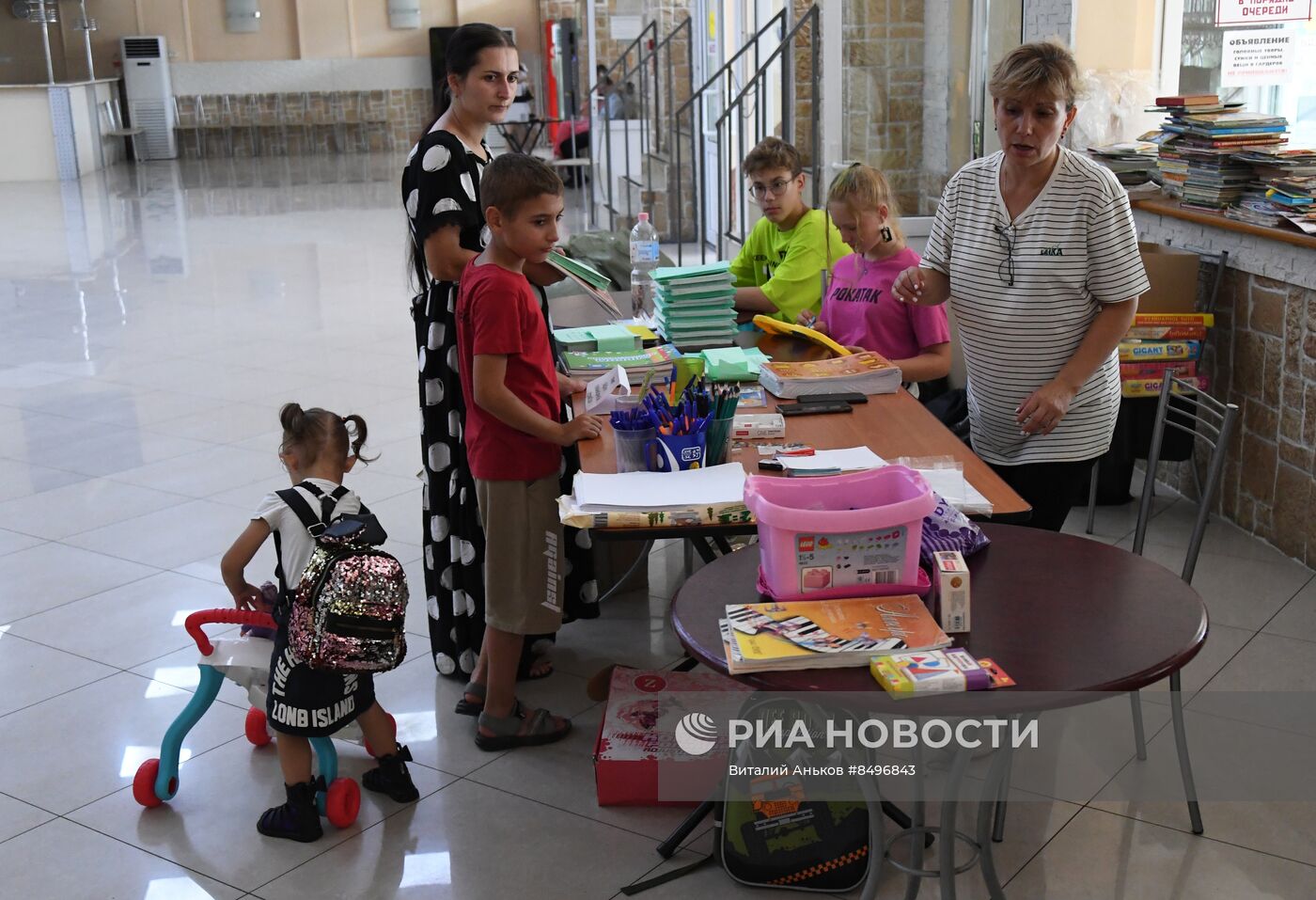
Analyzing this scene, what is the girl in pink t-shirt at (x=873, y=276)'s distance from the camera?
3.41 metres

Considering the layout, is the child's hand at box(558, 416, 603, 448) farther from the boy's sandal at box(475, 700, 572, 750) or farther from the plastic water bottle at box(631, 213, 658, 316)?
the plastic water bottle at box(631, 213, 658, 316)

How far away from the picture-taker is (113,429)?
5.96 meters

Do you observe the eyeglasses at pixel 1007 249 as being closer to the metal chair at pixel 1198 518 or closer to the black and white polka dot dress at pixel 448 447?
the metal chair at pixel 1198 518

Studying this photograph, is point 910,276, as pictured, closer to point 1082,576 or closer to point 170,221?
point 1082,576

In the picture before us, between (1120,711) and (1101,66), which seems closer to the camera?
(1120,711)

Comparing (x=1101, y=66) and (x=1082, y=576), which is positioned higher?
(x=1101, y=66)

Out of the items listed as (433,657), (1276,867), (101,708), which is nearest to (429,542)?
(433,657)

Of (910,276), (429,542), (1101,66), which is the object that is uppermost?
(1101,66)

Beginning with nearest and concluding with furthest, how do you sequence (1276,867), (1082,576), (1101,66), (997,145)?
(1082,576) < (1276,867) < (1101,66) < (997,145)

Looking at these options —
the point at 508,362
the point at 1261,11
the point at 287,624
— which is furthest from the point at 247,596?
the point at 1261,11

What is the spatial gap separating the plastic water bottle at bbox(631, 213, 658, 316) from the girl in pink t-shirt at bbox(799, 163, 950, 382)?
93 centimetres

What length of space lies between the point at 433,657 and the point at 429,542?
0.34 metres

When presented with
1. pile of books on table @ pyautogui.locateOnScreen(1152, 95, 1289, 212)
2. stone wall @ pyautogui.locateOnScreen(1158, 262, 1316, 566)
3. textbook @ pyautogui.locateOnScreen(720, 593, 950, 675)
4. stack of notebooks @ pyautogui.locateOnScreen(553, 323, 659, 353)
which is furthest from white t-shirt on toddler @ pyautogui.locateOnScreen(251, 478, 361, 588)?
pile of books on table @ pyautogui.locateOnScreen(1152, 95, 1289, 212)

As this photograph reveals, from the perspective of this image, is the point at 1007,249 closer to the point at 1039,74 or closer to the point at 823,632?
the point at 1039,74
